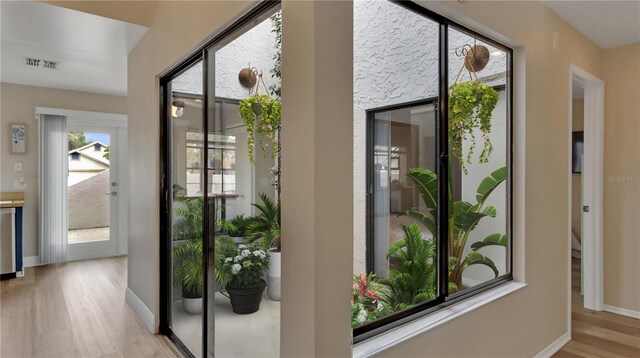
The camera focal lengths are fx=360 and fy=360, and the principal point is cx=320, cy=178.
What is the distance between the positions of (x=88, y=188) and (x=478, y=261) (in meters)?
5.43

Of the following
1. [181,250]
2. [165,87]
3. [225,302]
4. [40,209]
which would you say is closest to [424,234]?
[225,302]

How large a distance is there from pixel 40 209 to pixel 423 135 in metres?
5.27

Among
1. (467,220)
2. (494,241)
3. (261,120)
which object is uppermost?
(261,120)

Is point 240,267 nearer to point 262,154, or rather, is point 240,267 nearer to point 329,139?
point 262,154

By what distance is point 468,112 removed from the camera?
Answer: 7.30ft

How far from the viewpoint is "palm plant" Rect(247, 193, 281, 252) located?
5.45ft

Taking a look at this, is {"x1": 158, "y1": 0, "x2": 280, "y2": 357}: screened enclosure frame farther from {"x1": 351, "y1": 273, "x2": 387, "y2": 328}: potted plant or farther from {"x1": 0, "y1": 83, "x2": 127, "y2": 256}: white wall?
{"x1": 0, "y1": 83, "x2": 127, "y2": 256}: white wall

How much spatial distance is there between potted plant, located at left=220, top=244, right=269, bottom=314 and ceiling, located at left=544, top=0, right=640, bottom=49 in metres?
2.61

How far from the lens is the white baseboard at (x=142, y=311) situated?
281 cm

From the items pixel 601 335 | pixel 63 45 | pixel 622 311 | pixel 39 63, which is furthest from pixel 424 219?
pixel 39 63

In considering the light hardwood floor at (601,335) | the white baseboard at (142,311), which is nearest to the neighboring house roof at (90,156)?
the white baseboard at (142,311)

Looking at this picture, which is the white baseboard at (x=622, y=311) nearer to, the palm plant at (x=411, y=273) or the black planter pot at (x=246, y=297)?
the palm plant at (x=411, y=273)

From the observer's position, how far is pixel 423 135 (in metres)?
2.16

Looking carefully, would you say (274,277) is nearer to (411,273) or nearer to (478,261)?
(411,273)
